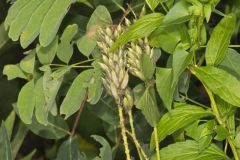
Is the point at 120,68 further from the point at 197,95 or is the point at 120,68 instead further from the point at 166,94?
the point at 197,95

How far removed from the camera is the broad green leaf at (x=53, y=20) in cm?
91

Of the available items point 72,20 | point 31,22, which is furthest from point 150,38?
point 72,20

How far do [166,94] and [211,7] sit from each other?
127mm

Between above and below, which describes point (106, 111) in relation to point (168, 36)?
below

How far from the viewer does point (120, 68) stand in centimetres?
78

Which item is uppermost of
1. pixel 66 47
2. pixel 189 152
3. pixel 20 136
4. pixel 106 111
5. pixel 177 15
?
pixel 177 15

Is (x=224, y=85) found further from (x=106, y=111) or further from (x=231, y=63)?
(x=106, y=111)

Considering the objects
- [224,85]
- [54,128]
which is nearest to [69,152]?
[54,128]

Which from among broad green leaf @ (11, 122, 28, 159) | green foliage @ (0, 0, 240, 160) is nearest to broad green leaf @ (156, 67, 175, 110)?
green foliage @ (0, 0, 240, 160)

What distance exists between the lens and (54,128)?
126 centimetres

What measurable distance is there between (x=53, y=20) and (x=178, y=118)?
24 centimetres

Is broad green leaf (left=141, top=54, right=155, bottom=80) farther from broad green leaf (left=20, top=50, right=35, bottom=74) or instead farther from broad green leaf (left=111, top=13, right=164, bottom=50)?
broad green leaf (left=20, top=50, right=35, bottom=74)

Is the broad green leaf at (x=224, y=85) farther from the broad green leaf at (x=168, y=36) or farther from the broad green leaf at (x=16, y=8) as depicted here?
the broad green leaf at (x=16, y=8)

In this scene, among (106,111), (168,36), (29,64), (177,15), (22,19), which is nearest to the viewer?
(177,15)
